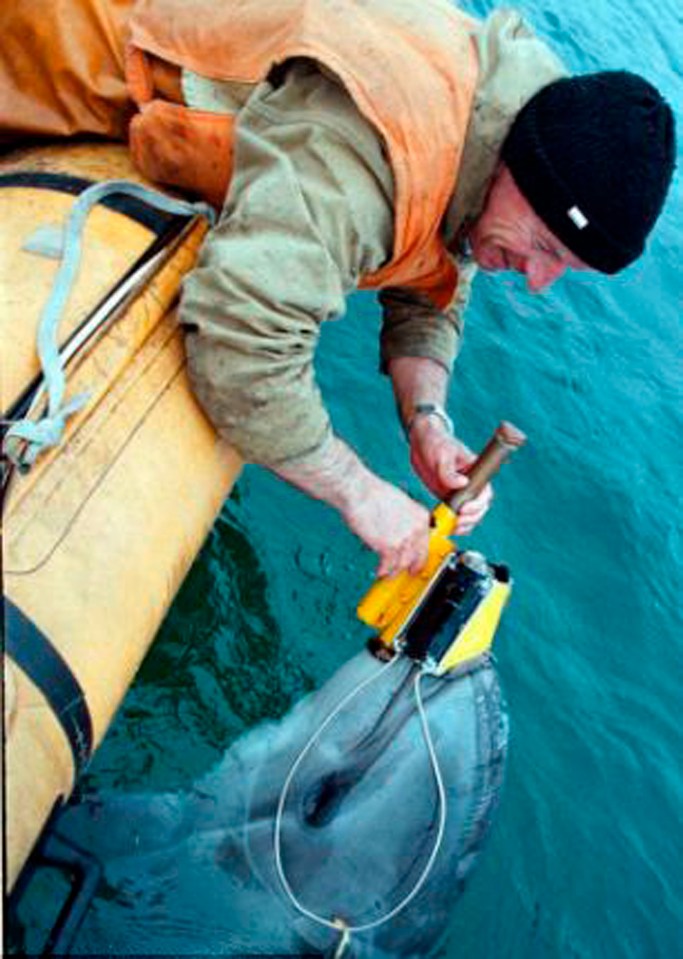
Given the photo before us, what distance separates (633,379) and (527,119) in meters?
5.66

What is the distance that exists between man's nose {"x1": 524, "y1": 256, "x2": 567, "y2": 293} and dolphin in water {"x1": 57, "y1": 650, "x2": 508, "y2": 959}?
4.36ft

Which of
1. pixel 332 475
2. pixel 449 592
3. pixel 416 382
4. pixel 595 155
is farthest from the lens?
pixel 416 382

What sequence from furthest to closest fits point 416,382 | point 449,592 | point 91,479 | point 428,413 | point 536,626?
1. point 536,626
2. point 416,382
3. point 428,413
4. point 449,592
5. point 91,479

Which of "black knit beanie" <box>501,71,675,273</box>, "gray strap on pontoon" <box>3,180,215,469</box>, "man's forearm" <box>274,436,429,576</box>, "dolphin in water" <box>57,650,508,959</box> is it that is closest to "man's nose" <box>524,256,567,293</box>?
"black knit beanie" <box>501,71,675,273</box>

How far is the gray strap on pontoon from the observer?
8.48 ft

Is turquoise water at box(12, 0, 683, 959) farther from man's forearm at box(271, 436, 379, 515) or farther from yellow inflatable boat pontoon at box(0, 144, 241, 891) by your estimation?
man's forearm at box(271, 436, 379, 515)

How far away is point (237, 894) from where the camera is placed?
3320mm

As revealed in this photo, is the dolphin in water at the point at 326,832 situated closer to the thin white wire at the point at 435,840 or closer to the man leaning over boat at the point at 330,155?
the thin white wire at the point at 435,840

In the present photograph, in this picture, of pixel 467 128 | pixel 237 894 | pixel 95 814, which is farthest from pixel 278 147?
pixel 237 894

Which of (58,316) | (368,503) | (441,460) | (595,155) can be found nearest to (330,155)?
(595,155)

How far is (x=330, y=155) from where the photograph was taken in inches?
114

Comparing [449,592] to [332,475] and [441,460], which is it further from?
[441,460]

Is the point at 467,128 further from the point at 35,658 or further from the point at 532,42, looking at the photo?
the point at 35,658

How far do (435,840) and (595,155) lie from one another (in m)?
2.14
